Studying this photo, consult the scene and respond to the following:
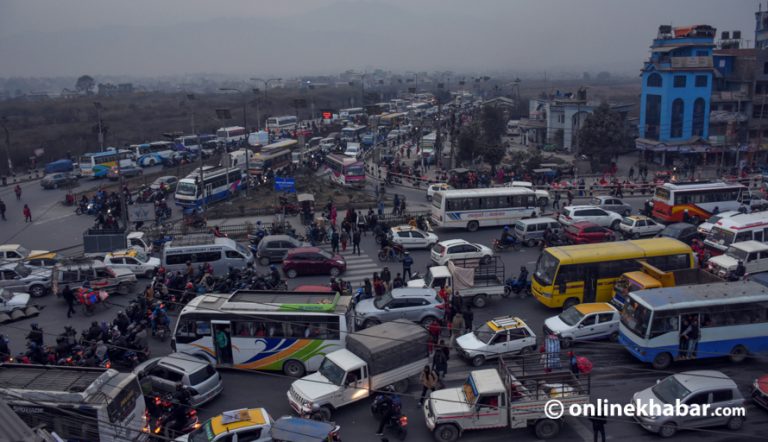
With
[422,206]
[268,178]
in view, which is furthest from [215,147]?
[422,206]

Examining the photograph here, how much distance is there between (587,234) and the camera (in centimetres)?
2205

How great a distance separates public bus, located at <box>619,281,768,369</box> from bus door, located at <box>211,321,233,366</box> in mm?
9017

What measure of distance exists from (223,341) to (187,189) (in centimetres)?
1859

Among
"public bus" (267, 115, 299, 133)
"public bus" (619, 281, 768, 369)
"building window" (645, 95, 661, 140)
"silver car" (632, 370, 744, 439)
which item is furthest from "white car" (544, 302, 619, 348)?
"public bus" (267, 115, 299, 133)

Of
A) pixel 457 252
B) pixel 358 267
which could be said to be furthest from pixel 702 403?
pixel 358 267

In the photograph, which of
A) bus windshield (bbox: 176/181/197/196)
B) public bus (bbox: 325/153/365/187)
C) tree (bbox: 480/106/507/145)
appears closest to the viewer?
bus windshield (bbox: 176/181/197/196)

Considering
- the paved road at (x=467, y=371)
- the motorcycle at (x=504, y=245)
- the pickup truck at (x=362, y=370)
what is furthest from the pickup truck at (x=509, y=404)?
the motorcycle at (x=504, y=245)

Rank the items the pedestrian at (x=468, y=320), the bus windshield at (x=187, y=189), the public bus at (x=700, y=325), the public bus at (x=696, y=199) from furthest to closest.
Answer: the bus windshield at (x=187, y=189), the public bus at (x=696, y=199), the pedestrian at (x=468, y=320), the public bus at (x=700, y=325)

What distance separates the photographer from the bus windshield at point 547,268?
16.8m

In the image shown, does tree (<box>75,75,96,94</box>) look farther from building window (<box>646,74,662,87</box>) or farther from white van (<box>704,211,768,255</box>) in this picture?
white van (<box>704,211,768,255</box>)

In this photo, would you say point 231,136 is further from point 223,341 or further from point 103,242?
point 223,341

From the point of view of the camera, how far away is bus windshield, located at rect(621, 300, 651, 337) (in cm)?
1327

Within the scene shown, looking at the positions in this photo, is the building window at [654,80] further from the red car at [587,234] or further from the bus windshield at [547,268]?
the bus windshield at [547,268]

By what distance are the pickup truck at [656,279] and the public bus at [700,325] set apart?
1994mm
